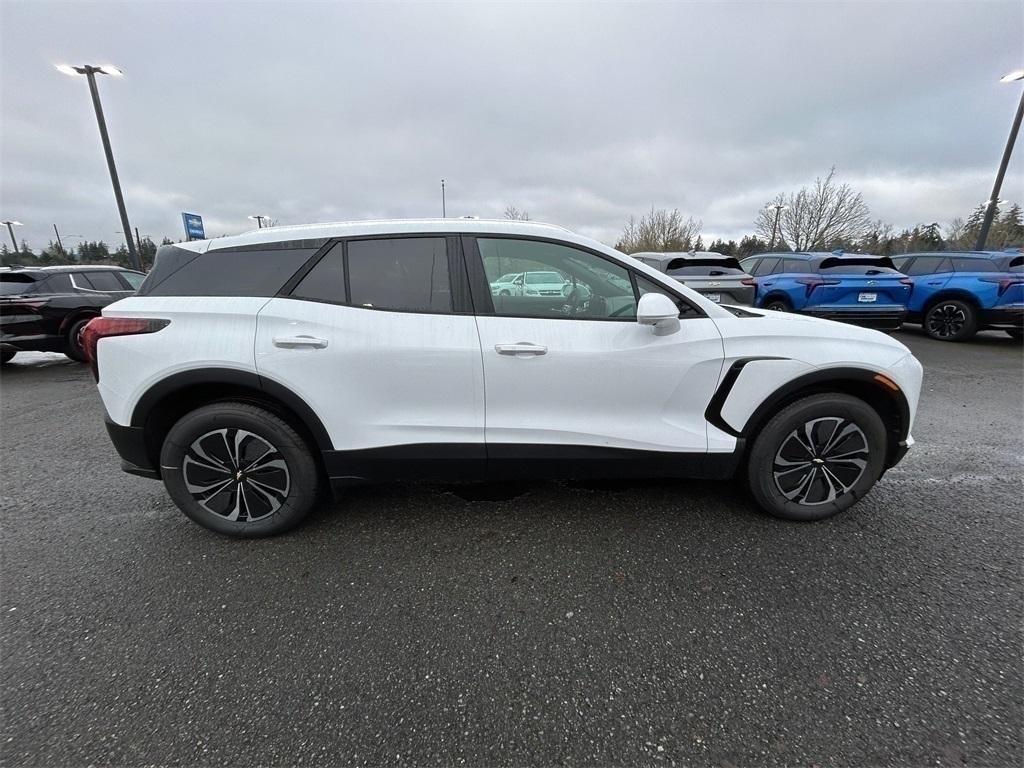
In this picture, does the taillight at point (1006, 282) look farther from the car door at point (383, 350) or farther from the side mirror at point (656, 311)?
the car door at point (383, 350)

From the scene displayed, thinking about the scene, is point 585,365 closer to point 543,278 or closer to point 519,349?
point 519,349

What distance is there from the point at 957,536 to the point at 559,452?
2.24m

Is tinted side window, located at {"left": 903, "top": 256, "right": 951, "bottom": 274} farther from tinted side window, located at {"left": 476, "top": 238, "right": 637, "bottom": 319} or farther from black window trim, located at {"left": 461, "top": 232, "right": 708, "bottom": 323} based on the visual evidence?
tinted side window, located at {"left": 476, "top": 238, "right": 637, "bottom": 319}

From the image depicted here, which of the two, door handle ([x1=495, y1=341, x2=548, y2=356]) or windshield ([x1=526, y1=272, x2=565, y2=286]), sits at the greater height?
windshield ([x1=526, y1=272, x2=565, y2=286])

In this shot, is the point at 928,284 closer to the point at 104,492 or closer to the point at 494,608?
the point at 494,608

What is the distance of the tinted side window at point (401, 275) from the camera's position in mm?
2434

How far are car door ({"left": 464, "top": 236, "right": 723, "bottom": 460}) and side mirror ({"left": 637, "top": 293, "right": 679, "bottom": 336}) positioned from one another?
112 mm

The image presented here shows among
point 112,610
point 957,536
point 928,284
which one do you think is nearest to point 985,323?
point 928,284

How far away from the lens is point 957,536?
8.34 ft

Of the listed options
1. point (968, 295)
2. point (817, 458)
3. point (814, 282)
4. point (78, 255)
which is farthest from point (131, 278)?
point (78, 255)

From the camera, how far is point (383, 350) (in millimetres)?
2332

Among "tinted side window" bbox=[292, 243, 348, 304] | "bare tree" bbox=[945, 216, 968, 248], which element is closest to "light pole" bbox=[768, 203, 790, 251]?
"bare tree" bbox=[945, 216, 968, 248]

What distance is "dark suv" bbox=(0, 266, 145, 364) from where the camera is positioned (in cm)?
667

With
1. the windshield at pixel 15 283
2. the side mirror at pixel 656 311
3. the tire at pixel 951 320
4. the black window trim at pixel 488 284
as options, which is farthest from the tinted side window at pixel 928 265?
the windshield at pixel 15 283
